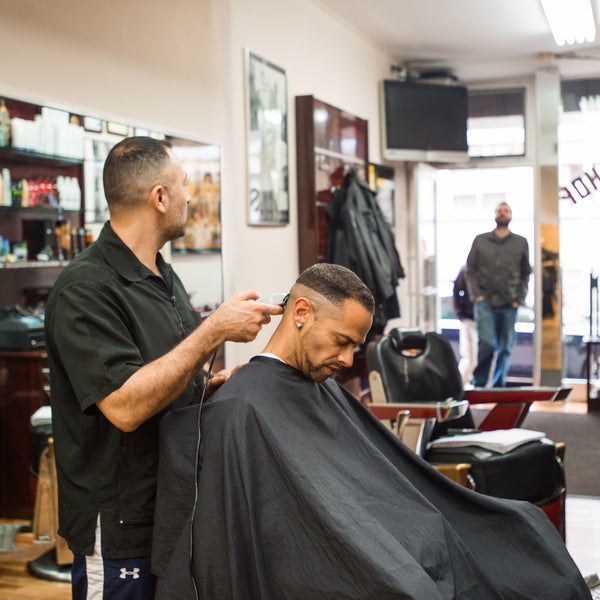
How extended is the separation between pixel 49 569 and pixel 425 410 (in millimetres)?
1490

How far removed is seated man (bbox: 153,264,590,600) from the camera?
5.13ft

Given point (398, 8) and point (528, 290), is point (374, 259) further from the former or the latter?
point (528, 290)

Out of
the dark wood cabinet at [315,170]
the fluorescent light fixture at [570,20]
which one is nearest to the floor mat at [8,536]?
the dark wood cabinet at [315,170]

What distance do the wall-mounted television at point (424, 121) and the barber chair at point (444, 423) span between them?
331cm

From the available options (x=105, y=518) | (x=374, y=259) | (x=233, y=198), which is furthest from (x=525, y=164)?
(x=105, y=518)

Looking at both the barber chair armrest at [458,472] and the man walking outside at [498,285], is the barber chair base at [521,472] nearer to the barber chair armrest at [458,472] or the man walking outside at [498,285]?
the barber chair armrest at [458,472]

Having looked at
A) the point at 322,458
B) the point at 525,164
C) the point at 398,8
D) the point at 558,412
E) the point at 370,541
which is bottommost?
the point at 558,412

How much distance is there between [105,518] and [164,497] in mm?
116

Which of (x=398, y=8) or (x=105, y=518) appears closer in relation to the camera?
(x=105, y=518)

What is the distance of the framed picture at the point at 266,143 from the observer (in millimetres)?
4301

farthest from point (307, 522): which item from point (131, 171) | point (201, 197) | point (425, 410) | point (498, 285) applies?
point (498, 285)

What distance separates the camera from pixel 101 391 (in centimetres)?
150

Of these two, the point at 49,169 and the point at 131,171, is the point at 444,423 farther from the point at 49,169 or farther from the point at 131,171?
the point at 131,171

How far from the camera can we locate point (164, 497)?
5.29 ft
